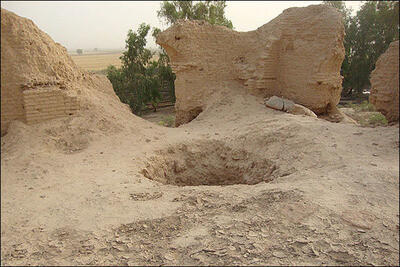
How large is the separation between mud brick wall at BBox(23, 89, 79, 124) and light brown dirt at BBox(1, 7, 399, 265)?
15 centimetres

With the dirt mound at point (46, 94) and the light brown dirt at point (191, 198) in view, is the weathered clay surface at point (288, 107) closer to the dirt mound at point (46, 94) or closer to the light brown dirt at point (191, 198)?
the light brown dirt at point (191, 198)

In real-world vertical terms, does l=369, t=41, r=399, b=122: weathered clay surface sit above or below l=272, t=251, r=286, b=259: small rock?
above

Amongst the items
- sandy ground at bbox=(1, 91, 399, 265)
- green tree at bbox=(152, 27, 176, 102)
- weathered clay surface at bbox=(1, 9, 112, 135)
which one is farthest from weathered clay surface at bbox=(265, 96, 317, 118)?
green tree at bbox=(152, 27, 176, 102)

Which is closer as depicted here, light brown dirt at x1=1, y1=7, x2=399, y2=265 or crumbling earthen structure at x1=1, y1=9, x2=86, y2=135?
light brown dirt at x1=1, y1=7, x2=399, y2=265

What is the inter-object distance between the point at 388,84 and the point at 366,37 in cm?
1494

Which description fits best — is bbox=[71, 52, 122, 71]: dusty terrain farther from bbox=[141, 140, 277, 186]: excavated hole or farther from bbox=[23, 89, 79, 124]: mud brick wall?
bbox=[141, 140, 277, 186]: excavated hole

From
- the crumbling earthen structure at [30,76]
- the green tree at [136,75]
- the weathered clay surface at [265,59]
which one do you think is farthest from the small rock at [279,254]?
the green tree at [136,75]

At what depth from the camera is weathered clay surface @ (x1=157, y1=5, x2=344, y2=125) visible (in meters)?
7.90

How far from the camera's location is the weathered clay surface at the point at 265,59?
790cm

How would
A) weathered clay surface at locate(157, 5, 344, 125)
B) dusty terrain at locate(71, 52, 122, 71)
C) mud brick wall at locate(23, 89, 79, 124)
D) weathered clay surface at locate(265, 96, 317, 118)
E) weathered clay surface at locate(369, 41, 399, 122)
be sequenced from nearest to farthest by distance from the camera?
mud brick wall at locate(23, 89, 79, 124) < weathered clay surface at locate(369, 41, 399, 122) < weathered clay surface at locate(265, 96, 317, 118) < weathered clay surface at locate(157, 5, 344, 125) < dusty terrain at locate(71, 52, 122, 71)

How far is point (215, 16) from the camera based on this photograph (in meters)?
18.0

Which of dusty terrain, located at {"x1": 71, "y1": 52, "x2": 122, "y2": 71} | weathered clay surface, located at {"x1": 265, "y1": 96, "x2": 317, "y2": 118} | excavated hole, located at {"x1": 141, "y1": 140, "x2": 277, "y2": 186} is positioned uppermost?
dusty terrain, located at {"x1": 71, "y1": 52, "x2": 122, "y2": 71}

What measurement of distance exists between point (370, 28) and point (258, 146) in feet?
53.0

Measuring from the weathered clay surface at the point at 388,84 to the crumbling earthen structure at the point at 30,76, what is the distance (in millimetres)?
5591
